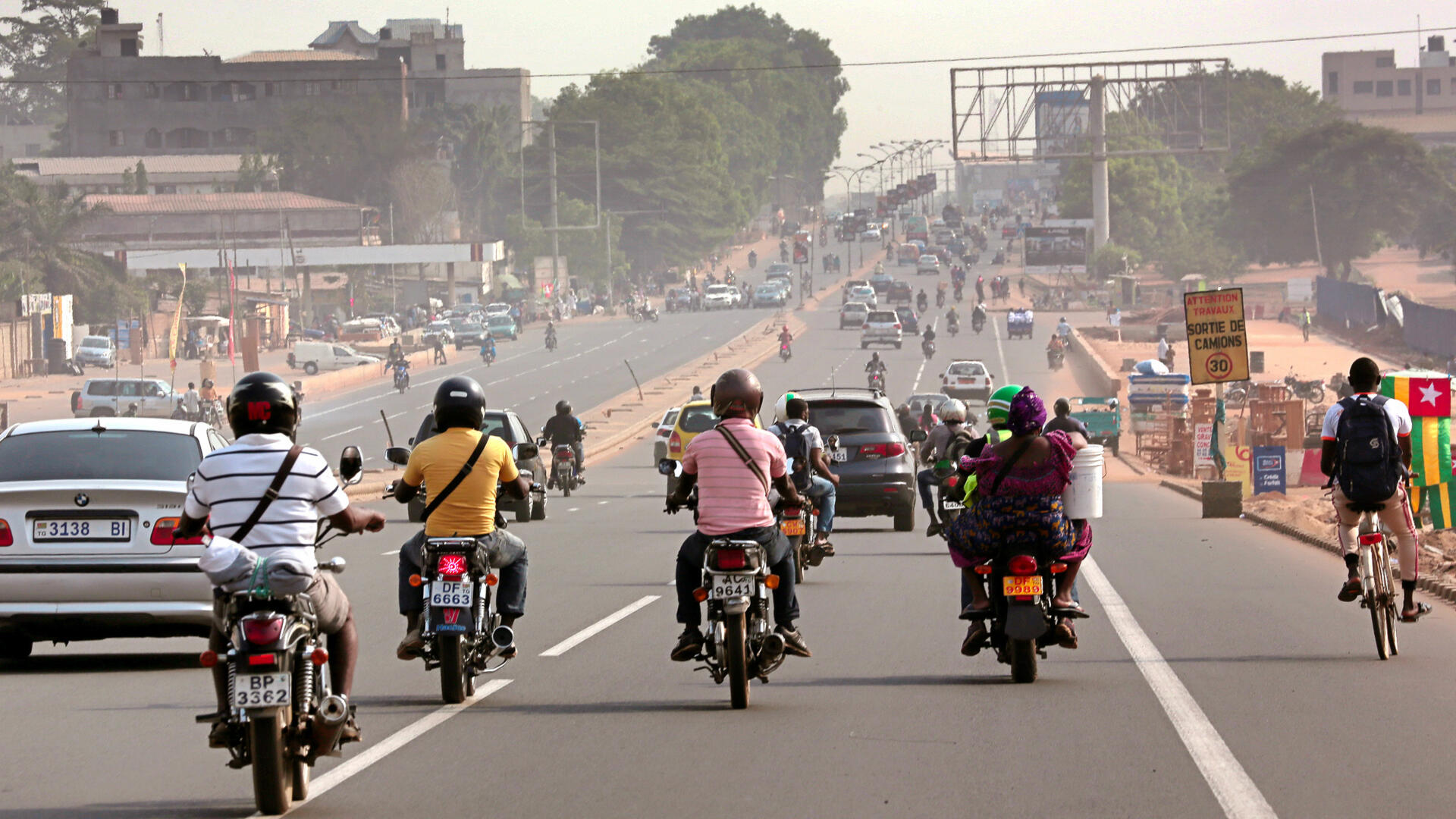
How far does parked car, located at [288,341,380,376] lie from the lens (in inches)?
3068

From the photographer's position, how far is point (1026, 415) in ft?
32.3

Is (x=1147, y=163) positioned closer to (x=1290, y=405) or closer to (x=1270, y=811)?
(x=1290, y=405)

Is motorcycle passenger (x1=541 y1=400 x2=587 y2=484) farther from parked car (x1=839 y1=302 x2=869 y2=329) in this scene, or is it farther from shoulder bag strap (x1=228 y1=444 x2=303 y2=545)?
parked car (x1=839 y1=302 x2=869 y2=329)

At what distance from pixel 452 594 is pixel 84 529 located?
2.75 meters

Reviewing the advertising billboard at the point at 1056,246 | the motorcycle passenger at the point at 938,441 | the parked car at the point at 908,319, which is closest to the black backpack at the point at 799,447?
the motorcycle passenger at the point at 938,441

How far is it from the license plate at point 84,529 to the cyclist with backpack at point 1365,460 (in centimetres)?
667

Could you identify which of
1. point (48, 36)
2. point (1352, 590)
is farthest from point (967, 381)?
point (48, 36)

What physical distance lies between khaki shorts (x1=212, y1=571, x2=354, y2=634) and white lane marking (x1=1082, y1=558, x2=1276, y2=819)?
127 inches

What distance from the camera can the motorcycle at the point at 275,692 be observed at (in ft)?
21.5

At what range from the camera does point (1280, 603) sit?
48.5 ft

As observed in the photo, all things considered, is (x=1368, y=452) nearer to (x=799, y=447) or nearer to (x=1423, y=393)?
(x=799, y=447)

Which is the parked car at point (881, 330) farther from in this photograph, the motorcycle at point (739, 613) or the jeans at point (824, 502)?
the motorcycle at point (739, 613)

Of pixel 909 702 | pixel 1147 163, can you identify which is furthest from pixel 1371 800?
pixel 1147 163

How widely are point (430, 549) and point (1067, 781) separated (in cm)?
319
